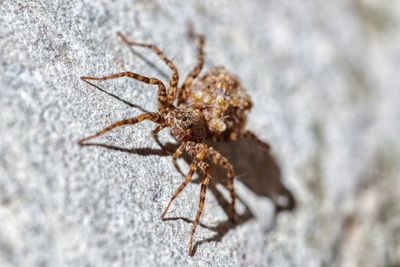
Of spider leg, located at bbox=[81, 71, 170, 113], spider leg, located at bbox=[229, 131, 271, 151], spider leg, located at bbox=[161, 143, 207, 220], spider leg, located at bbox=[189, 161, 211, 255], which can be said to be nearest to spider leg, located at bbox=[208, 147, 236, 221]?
spider leg, located at bbox=[161, 143, 207, 220]

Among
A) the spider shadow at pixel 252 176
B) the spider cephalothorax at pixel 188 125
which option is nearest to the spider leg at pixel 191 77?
the spider cephalothorax at pixel 188 125

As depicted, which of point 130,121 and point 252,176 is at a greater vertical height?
point 252,176

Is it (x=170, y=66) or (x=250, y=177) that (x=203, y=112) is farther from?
(x=250, y=177)

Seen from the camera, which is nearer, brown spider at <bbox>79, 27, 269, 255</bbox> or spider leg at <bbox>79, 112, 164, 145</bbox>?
spider leg at <bbox>79, 112, 164, 145</bbox>

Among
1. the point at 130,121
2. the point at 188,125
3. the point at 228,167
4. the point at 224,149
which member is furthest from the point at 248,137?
the point at 130,121

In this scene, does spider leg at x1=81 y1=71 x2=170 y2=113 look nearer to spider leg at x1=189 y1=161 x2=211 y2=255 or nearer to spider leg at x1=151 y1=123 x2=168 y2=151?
spider leg at x1=151 y1=123 x2=168 y2=151

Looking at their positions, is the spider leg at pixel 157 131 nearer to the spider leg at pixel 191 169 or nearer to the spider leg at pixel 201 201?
the spider leg at pixel 191 169

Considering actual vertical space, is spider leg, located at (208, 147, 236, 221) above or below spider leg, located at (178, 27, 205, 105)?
below

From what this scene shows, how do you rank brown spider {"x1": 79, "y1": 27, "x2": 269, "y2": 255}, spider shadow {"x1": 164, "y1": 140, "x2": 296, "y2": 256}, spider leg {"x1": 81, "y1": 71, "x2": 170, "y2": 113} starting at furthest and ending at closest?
1. spider shadow {"x1": 164, "y1": 140, "x2": 296, "y2": 256}
2. brown spider {"x1": 79, "y1": 27, "x2": 269, "y2": 255}
3. spider leg {"x1": 81, "y1": 71, "x2": 170, "y2": 113}
